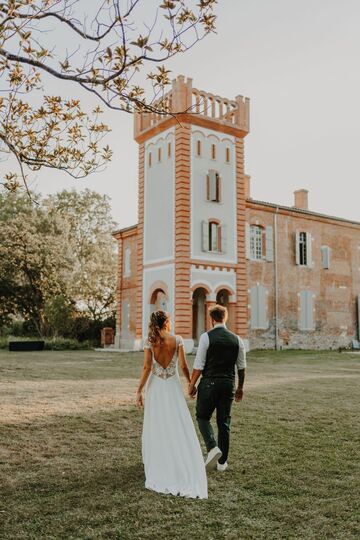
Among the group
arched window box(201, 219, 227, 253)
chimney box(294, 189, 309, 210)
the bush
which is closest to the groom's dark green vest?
→ arched window box(201, 219, 227, 253)

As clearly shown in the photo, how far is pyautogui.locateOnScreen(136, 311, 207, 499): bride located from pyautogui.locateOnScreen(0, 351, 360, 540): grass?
19 cm

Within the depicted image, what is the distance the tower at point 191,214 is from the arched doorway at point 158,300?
0.21 ft

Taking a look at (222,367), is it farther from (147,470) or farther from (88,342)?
(88,342)

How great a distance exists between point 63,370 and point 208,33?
446 inches

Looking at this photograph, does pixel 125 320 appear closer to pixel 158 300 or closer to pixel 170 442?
pixel 158 300

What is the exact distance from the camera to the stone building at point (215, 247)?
2398cm

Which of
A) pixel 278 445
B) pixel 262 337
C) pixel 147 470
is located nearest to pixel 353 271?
pixel 262 337

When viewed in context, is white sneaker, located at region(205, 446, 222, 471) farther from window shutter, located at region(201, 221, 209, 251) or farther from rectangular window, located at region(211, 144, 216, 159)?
rectangular window, located at region(211, 144, 216, 159)

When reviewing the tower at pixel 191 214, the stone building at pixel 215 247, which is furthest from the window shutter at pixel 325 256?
the tower at pixel 191 214

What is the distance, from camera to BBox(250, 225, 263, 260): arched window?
28.1 m

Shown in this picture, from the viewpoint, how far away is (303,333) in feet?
96.9

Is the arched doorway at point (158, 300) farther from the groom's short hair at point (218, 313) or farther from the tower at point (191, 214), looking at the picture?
the groom's short hair at point (218, 313)

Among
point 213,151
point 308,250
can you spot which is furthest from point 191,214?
point 308,250

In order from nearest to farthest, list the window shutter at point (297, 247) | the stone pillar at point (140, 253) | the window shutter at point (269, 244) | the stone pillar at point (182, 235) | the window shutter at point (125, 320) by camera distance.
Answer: the stone pillar at point (182, 235) → the stone pillar at point (140, 253) → the window shutter at point (269, 244) → the window shutter at point (125, 320) → the window shutter at point (297, 247)
